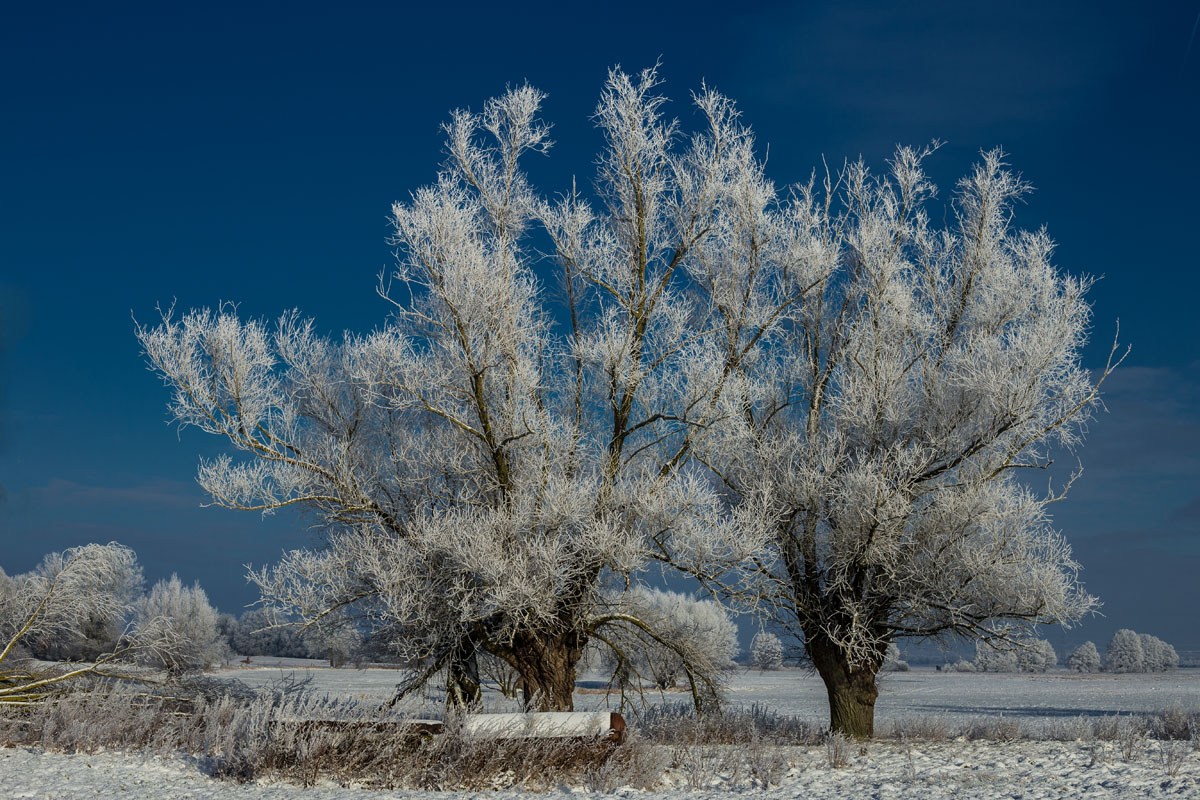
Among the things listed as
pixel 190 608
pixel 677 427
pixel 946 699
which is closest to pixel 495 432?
pixel 677 427

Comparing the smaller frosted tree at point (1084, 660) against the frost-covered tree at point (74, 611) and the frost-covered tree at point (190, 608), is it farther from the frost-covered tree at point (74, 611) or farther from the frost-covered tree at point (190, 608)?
the frost-covered tree at point (74, 611)

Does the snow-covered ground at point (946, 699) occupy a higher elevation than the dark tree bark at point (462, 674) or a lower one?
lower

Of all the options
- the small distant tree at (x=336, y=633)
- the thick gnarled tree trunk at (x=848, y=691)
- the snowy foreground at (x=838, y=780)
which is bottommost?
the snowy foreground at (x=838, y=780)

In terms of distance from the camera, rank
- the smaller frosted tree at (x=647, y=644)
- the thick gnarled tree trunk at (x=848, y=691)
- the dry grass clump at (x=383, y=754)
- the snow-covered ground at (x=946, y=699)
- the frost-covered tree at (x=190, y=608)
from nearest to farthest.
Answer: the dry grass clump at (x=383, y=754), the smaller frosted tree at (x=647, y=644), the thick gnarled tree trunk at (x=848, y=691), the snow-covered ground at (x=946, y=699), the frost-covered tree at (x=190, y=608)

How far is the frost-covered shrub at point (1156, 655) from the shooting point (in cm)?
7531

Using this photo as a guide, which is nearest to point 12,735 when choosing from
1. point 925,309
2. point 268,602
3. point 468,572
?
point 268,602

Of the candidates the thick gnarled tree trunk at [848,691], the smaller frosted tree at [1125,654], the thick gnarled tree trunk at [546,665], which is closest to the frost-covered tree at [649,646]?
the thick gnarled tree trunk at [546,665]

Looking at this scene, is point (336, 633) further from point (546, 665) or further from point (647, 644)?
point (647, 644)

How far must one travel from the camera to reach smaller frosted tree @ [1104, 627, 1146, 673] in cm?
7469

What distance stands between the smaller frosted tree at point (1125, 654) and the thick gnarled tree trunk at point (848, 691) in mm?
74450

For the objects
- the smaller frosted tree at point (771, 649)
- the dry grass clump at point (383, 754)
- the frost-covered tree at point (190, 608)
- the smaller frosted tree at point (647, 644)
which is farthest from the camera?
the frost-covered tree at point (190, 608)

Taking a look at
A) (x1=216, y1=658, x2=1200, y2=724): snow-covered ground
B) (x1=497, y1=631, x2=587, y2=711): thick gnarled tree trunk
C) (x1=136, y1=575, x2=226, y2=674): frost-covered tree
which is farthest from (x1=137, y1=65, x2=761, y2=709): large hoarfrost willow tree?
(x1=136, y1=575, x2=226, y2=674): frost-covered tree

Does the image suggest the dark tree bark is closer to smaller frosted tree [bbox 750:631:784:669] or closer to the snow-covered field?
the snow-covered field

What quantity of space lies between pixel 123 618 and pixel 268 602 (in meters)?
2.92
